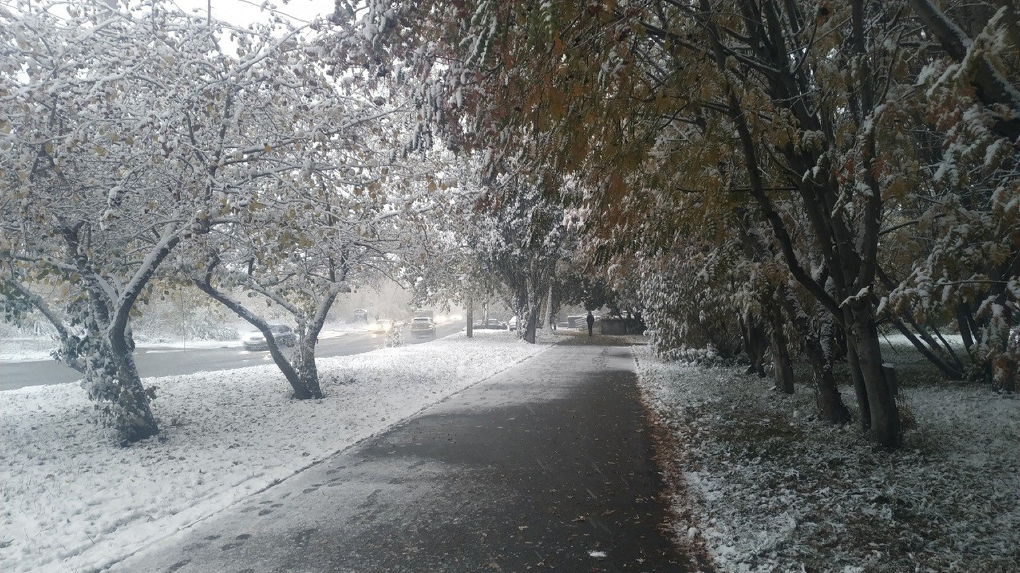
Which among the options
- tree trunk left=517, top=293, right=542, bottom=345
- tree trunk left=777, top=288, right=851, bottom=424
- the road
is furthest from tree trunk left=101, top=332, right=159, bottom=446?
tree trunk left=517, top=293, right=542, bottom=345

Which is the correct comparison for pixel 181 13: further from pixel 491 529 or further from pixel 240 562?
pixel 491 529

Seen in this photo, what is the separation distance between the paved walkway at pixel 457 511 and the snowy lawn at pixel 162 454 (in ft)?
1.68

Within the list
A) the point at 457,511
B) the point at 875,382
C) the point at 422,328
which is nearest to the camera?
the point at 457,511

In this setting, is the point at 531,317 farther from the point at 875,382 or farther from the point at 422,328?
the point at 875,382

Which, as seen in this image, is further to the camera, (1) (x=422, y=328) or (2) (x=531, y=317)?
(1) (x=422, y=328)

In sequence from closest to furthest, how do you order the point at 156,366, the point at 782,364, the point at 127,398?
the point at 127,398 → the point at 782,364 → the point at 156,366

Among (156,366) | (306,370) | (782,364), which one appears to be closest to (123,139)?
(306,370)

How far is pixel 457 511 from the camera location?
5508 millimetres

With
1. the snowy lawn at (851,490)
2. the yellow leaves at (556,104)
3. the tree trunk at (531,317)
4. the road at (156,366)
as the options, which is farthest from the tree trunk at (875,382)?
the tree trunk at (531,317)

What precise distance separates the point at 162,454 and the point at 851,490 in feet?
26.8

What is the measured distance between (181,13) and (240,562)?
734 cm

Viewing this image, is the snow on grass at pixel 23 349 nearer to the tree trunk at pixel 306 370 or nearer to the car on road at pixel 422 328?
the tree trunk at pixel 306 370

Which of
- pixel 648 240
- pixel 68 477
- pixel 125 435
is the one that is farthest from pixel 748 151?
pixel 125 435

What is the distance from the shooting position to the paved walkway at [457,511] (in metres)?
4.47
